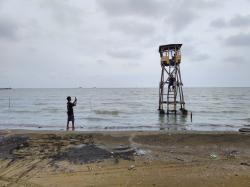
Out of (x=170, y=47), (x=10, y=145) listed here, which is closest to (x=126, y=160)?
(x=10, y=145)

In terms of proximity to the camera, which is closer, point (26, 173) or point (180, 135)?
point (26, 173)

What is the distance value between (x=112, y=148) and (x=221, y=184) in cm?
484

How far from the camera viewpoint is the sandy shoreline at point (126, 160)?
8367 mm

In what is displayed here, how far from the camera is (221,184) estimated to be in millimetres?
8023

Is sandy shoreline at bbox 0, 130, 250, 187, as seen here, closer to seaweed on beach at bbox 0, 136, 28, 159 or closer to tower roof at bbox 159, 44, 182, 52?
seaweed on beach at bbox 0, 136, 28, 159

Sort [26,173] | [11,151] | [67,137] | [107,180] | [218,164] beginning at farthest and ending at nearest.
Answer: [67,137] → [11,151] → [218,164] → [26,173] → [107,180]

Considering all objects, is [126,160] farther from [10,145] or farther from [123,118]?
[123,118]

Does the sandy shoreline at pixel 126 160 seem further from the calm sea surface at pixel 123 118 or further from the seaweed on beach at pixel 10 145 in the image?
the calm sea surface at pixel 123 118

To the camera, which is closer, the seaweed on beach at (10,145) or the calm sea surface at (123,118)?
the seaweed on beach at (10,145)

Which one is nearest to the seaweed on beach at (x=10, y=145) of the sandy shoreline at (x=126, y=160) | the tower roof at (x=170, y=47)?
the sandy shoreline at (x=126, y=160)

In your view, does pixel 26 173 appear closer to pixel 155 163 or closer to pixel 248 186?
pixel 155 163

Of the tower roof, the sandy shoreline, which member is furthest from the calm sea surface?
the sandy shoreline

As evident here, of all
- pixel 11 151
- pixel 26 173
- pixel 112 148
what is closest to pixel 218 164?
pixel 112 148

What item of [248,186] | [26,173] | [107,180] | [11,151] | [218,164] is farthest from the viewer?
[11,151]
